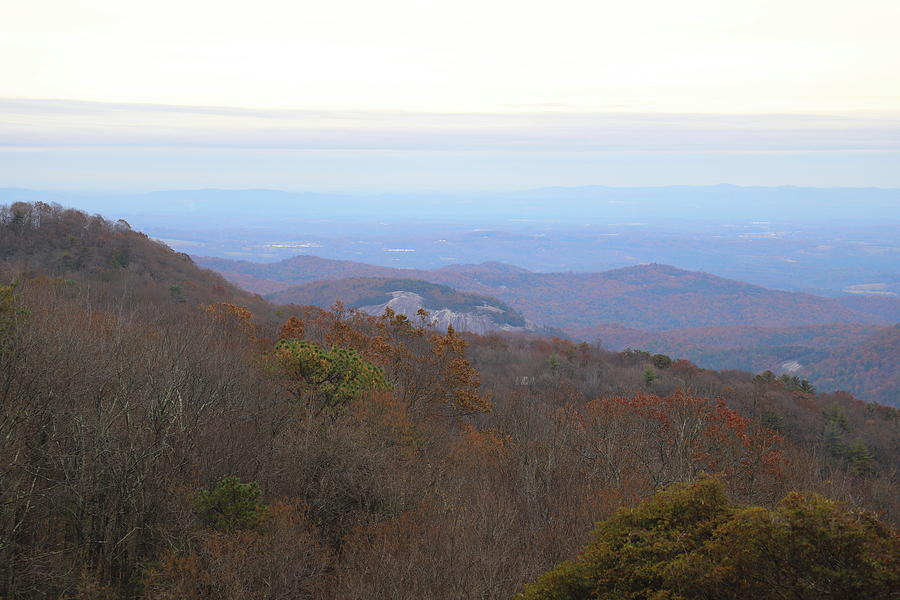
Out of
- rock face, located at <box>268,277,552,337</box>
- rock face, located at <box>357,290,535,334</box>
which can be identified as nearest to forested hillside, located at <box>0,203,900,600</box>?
rock face, located at <box>357,290,535,334</box>

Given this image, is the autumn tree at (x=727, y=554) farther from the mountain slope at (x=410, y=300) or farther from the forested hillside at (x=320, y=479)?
the mountain slope at (x=410, y=300)

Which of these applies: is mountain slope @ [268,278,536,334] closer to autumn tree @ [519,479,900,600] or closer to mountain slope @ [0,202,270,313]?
mountain slope @ [0,202,270,313]

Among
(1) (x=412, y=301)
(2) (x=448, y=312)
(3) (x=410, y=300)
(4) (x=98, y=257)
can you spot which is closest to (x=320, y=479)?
(4) (x=98, y=257)

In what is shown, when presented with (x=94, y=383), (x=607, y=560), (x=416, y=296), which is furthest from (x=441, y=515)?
(x=416, y=296)

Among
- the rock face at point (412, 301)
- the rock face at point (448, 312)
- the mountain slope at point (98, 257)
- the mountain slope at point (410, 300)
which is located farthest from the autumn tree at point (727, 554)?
the rock face at point (448, 312)

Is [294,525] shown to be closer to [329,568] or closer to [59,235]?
[329,568]
